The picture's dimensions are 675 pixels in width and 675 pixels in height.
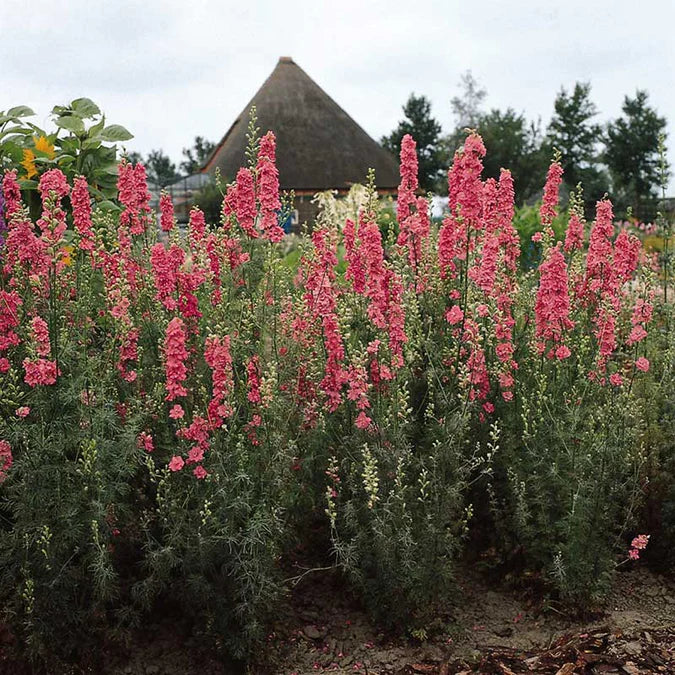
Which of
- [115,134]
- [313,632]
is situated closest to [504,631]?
[313,632]

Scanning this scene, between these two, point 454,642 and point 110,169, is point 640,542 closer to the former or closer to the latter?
point 454,642

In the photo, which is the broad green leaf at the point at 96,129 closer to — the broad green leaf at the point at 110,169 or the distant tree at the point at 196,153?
the broad green leaf at the point at 110,169

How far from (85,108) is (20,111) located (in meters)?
0.58

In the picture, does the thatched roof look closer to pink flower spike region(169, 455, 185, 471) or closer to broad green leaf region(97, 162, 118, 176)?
broad green leaf region(97, 162, 118, 176)

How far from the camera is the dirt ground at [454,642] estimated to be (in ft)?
13.4

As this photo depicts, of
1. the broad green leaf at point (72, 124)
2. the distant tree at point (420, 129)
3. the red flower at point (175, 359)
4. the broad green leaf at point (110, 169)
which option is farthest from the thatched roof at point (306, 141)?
the red flower at point (175, 359)

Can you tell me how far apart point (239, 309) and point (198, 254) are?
0.56 m

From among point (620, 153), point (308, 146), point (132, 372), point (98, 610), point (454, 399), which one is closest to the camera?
point (98, 610)

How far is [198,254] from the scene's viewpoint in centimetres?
479

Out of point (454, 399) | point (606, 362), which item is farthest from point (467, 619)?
point (606, 362)

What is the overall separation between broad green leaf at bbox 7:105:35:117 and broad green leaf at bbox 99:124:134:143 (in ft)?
2.83

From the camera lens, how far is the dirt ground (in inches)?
160

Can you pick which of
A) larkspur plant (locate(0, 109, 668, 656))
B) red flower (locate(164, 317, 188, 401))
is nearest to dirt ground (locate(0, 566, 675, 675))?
larkspur plant (locate(0, 109, 668, 656))

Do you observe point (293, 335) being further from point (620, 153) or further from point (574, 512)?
point (620, 153)
